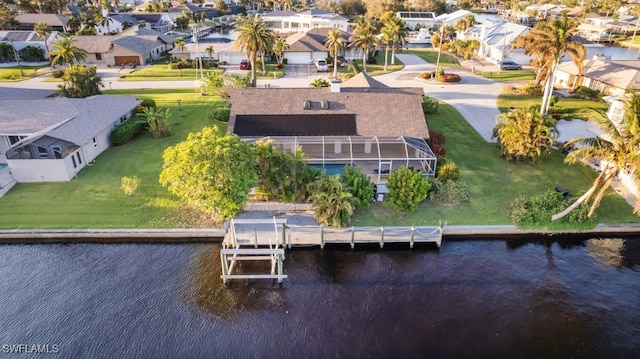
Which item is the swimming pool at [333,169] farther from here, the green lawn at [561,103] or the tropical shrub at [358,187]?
the green lawn at [561,103]

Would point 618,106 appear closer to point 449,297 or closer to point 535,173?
point 535,173

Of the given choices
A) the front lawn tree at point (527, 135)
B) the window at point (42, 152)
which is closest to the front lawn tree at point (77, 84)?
the window at point (42, 152)

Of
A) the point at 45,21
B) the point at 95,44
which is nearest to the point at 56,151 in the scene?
the point at 95,44

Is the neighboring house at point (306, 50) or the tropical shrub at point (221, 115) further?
the neighboring house at point (306, 50)

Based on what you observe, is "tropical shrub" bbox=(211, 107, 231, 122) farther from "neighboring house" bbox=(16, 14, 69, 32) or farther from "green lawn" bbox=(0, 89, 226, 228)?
"neighboring house" bbox=(16, 14, 69, 32)

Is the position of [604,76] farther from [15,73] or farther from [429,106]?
[15,73]

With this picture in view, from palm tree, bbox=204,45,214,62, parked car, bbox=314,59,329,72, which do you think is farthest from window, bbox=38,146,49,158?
parked car, bbox=314,59,329,72

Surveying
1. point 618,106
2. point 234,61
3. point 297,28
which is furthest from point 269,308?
point 297,28
